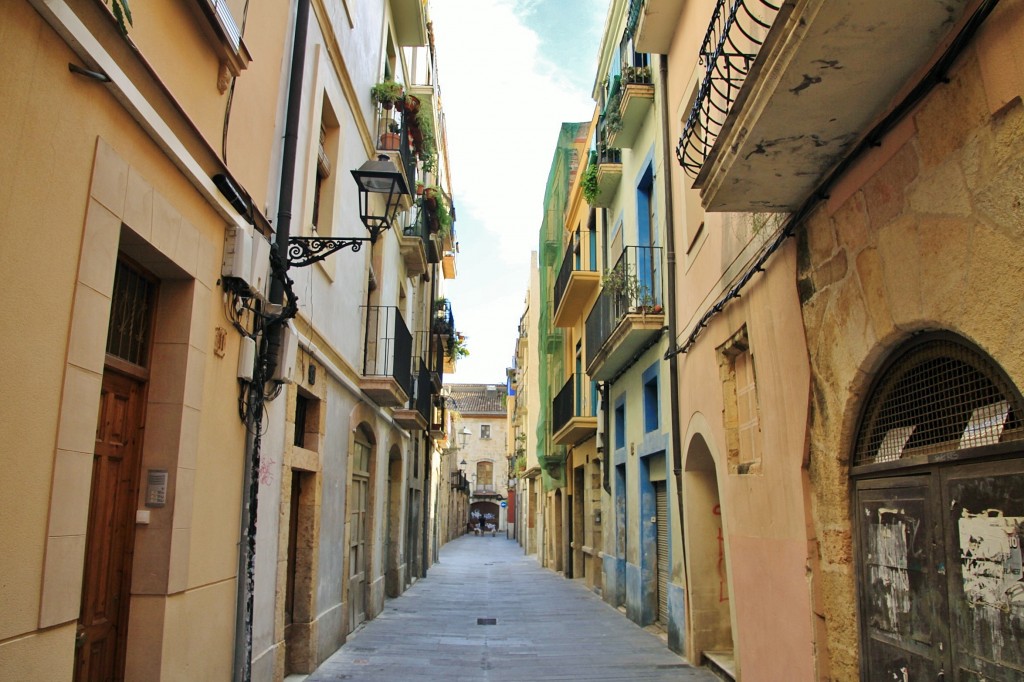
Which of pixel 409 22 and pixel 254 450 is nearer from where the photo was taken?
pixel 254 450

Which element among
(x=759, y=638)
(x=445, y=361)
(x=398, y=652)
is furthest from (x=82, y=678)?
(x=445, y=361)

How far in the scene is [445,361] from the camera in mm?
24047

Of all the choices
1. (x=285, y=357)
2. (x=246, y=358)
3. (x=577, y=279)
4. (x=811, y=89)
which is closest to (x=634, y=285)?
(x=577, y=279)

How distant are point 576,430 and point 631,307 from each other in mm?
6932

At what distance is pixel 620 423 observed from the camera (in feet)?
46.3

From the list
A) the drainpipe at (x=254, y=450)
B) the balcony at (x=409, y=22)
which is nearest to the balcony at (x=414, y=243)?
the balcony at (x=409, y=22)

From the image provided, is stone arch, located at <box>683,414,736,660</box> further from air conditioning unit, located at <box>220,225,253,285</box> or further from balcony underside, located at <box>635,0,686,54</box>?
air conditioning unit, located at <box>220,225,253,285</box>

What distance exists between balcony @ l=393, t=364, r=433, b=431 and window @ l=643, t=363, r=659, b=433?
4888mm

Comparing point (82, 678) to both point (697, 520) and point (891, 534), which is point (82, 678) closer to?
point (891, 534)

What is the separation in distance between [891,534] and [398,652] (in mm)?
6725

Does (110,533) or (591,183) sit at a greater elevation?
(591,183)

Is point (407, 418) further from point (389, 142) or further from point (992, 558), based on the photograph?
point (992, 558)

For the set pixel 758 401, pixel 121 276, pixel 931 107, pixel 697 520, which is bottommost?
pixel 697 520

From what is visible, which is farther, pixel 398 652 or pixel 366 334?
pixel 366 334
